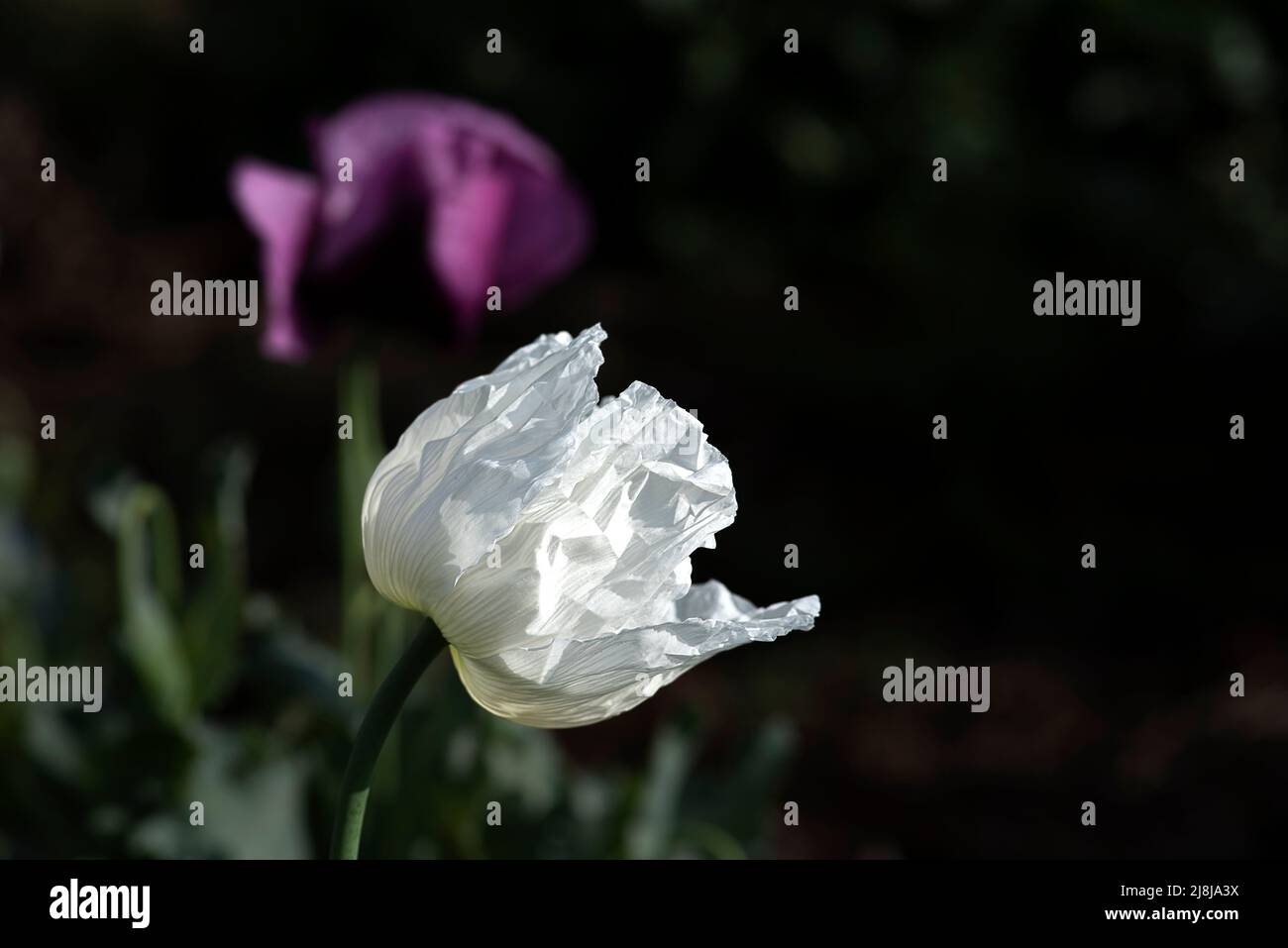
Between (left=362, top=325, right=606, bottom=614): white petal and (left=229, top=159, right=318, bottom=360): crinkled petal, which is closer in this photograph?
(left=362, top=325, right=606, bottom=614): white petal

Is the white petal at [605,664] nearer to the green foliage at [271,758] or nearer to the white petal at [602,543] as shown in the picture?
the white petal at [602,543]

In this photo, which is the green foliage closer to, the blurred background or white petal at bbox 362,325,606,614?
the blurred background

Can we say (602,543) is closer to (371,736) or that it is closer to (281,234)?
(371,736)

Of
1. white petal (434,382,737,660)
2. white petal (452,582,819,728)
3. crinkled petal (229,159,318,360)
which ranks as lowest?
white petal (452,582,819,728)

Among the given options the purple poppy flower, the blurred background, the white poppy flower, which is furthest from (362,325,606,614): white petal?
the blurred background

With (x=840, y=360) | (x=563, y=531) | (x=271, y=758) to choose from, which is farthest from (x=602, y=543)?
(x=840, y=360)

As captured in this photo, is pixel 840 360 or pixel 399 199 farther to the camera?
pixel 840 360
